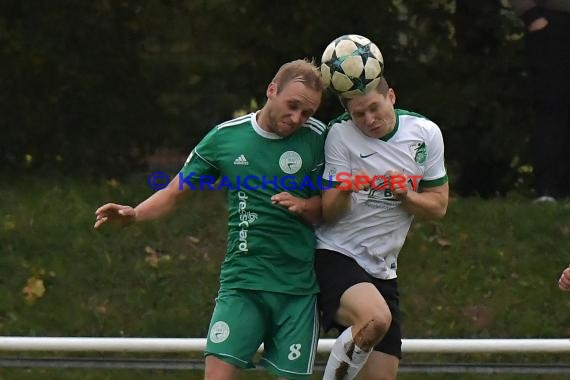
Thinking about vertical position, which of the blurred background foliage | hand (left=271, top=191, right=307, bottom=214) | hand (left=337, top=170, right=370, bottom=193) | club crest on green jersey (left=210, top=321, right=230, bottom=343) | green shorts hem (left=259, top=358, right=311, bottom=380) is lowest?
the blurred background foliage

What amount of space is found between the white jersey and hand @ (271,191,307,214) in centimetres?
17

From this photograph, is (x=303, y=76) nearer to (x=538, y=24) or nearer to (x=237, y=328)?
(x=237, y=328)

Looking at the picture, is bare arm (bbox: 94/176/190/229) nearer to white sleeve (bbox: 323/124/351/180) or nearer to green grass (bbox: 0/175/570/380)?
white sleeve (bbox: 323/124/351/180)

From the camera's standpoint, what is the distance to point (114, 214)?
5949 millimetres

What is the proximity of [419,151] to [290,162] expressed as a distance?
557 mm

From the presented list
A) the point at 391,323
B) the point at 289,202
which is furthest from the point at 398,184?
the point at 391,323

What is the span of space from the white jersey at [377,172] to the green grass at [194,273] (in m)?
2.40

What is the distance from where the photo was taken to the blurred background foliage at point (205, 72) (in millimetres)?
10438

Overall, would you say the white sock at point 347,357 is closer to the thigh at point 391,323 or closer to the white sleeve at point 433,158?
the thigh at point 391,323

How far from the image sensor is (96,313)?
8.77 meters

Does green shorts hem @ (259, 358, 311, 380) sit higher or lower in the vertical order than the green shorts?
lower

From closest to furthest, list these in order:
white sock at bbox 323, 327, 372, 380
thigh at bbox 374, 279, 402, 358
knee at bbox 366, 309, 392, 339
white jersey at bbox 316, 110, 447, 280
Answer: knee at bbox 366, 309, 392, 339, white sock at bbox 323, 327, 372, 380, white jersey at bbox 316, 110, 447, 280, thigh at bbox 374, 279, 402, 358

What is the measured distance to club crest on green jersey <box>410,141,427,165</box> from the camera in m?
5.94

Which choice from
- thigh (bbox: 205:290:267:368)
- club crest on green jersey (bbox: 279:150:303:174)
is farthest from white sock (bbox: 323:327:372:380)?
club crest on green jersey (bbox: 279:150:303:174)
